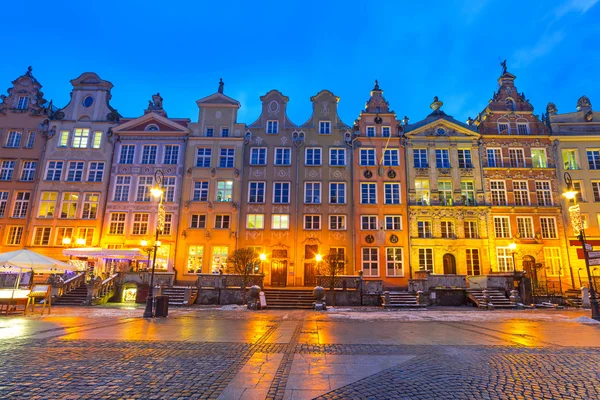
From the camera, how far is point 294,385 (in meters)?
5.71

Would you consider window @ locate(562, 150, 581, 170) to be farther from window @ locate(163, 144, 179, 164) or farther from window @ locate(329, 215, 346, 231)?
window @ locate(163, 144, 179, 164)

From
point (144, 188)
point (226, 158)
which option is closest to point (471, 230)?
point (226, 158)

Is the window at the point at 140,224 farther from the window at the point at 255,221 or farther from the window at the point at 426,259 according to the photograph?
the window at the point at 426,259

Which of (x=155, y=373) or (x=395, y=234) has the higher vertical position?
(x=395, y=234)

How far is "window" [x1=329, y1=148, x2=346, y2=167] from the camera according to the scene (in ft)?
112

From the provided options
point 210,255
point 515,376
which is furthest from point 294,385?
point 210,255

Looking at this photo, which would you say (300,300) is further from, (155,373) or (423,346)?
(155,373)

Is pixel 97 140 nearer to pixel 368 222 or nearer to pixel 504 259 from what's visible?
pixel 368 222

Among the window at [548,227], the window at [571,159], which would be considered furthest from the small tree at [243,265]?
the window at [571,159]

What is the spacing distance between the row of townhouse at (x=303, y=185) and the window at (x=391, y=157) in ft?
0.34

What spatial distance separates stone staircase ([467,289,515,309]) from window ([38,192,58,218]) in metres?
36.7

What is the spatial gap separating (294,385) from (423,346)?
201 inches

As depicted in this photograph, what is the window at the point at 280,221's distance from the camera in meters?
32.7

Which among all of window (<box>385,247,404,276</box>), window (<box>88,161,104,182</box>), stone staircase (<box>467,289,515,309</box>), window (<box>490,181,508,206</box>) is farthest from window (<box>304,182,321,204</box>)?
window (<box>88,161,104,182</box>)
